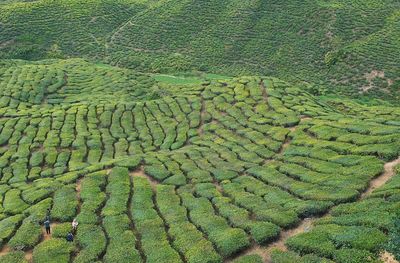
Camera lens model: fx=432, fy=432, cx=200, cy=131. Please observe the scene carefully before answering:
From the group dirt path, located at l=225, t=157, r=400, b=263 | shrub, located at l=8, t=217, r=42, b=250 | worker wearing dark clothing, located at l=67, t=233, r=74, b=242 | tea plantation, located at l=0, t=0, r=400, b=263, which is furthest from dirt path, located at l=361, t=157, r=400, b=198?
shrub, located at l=8, t=217, r=42, b=250

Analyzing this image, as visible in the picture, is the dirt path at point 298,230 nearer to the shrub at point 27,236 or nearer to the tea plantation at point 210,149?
the tea plantation at point 210,149

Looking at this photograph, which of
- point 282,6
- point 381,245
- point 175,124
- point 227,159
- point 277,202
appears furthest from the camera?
point 282,6

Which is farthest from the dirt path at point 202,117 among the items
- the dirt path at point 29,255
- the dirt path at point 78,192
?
the dirt path at point 29,255

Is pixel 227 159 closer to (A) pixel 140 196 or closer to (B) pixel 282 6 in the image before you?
(A) pixel 140 196

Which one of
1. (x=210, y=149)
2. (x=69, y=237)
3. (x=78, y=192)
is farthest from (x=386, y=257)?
(x=78, y=192)

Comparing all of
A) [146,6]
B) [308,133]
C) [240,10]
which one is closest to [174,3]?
[146,6]

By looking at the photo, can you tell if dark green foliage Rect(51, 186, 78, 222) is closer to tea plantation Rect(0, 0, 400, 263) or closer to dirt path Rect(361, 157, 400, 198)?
tea plantation Rect(0, 0, 400, 263)

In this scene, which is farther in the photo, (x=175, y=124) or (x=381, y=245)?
(x=175, y=124)
